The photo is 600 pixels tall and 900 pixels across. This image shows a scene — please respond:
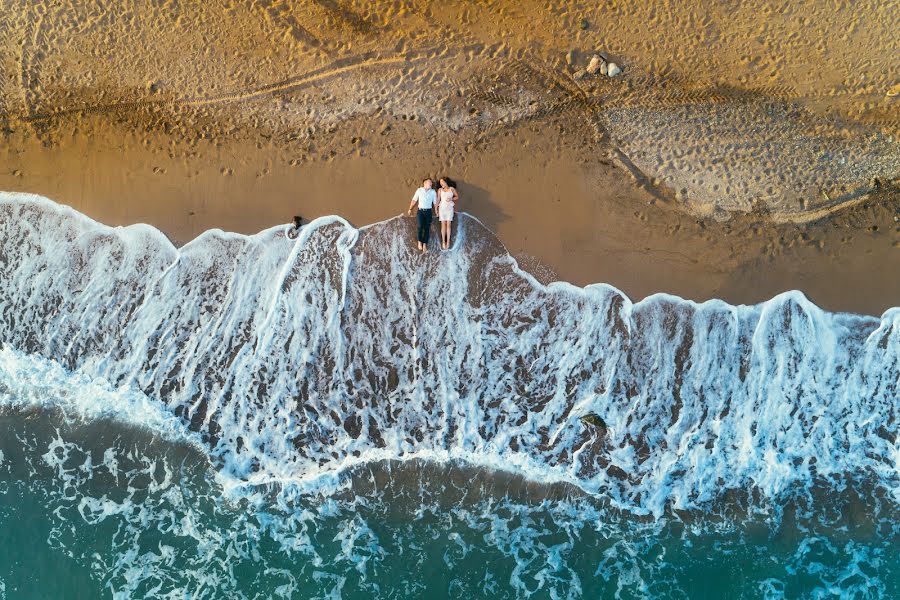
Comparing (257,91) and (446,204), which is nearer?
(446,204)

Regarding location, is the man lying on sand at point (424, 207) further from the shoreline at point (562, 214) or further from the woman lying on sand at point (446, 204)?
the shoreline at point (562, 214)

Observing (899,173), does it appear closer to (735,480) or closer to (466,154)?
(735,480)

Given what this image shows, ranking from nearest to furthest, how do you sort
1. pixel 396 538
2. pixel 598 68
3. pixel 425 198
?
pixel 425 198 → pixel 598 68 → pixel 396 538

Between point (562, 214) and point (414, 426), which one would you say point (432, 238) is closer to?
point (562, 214)

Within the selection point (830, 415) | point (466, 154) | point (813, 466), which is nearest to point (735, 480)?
point (813, 466)

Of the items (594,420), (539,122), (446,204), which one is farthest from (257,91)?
(594,420)

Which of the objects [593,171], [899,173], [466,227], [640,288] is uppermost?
[899,173]
